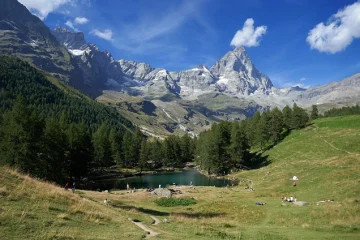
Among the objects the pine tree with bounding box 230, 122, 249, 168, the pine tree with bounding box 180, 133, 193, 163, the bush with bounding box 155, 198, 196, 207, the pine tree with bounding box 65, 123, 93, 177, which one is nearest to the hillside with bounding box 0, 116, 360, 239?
the bush with bounding box 155, 198, 196, 207

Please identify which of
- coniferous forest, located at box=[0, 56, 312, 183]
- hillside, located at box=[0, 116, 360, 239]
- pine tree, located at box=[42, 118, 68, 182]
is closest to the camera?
hillside, located at box=[0, 116, 360, 239]

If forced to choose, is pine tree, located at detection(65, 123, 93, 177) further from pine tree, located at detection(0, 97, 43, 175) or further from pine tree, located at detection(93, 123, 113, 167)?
pine tree, located at detection(0, 97, 43, 175)

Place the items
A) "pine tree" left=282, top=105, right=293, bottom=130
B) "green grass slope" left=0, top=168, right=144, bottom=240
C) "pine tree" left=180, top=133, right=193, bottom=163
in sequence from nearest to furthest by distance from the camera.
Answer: "green grass slope" left=0, top=168, right=144, bottom=240, "pine tree" left=282, top=105, right=293, bottom=130, "pine tree" left=180, top=133, right=193, bottom=163

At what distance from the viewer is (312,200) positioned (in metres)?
47.0

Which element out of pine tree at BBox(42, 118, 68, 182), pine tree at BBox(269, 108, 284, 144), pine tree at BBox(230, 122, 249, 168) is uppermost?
pine tree at BBox(269, 108, 284, 144)

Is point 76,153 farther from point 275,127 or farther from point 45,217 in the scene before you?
point 45,217

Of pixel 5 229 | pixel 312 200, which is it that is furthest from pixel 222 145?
pixel 5 229

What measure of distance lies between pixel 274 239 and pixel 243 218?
17.2 meters

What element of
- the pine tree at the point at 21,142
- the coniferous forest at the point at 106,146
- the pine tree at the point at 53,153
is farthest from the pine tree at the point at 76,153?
the pine tree at the point at 21,142

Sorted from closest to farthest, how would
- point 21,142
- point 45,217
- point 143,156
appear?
point 45,217 < point 21,142 < point 143,156

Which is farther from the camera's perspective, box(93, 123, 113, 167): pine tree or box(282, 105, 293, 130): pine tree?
box(93, 123, 113, 167): pine tree

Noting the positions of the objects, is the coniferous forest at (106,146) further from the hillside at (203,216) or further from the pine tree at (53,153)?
the hillside at (203,216)

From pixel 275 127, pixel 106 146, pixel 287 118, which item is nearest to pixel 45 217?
pixel 275 127

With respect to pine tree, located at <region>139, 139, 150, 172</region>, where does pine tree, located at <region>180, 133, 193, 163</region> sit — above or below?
above
